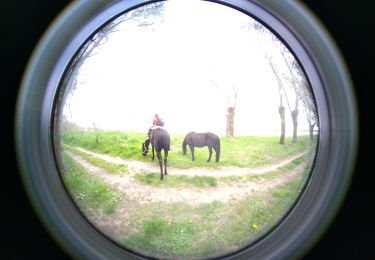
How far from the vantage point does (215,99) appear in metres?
1.63

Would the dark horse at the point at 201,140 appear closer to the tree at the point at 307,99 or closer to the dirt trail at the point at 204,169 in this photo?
the dirt trail at the point at 204,169

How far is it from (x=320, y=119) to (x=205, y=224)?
2.08ft

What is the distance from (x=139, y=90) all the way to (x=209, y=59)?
0.31 m

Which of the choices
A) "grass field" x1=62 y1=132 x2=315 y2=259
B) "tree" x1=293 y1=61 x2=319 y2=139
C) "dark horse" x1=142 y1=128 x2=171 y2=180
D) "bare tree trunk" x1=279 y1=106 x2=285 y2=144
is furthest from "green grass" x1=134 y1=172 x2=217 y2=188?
"tree" x1=293 y1=61 x2=319 y2=139

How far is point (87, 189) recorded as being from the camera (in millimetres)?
1639

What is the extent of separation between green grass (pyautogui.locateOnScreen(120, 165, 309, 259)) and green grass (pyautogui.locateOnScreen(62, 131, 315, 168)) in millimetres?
132

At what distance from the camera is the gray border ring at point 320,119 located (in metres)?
1.32

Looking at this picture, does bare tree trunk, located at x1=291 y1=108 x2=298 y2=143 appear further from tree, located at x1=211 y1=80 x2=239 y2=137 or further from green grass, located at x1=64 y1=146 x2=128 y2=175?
green grass, located at x1=64 y1=146 x2=128 y2=175

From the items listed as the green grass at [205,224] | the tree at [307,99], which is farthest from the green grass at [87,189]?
the tree at [307,99]

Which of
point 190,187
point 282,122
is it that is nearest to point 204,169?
point 190,187

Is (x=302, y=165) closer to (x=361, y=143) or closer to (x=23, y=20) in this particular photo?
(x=361, y=143)

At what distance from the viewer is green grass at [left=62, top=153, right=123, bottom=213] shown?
5.11 ft

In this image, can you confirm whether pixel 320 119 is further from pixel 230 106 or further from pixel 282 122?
pixel 230 106

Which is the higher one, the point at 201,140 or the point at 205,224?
the point at 201,140
